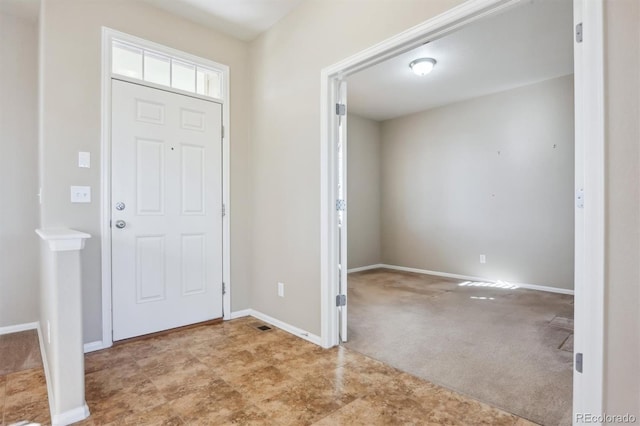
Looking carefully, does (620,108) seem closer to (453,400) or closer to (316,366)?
(453,400)

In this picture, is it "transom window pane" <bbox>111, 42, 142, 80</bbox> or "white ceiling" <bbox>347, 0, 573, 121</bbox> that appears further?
"white ceiling" <bbox>347, 0, 573, 121</bbox>

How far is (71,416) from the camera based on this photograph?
1637 mm

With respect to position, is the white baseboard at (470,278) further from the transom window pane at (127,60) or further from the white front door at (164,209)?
the transom window pane at (127,60)

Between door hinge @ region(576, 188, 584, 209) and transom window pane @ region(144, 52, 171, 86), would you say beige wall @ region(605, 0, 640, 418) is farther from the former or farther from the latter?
transom window pane @ region(144, 52, 171, 86)

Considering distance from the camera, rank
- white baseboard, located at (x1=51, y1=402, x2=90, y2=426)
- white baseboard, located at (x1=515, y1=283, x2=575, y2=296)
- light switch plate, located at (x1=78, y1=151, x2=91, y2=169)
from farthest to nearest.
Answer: white baseboard, located at (x1=515, y1=283, x2=575, y2=296), light switch plate, located at (x1=78, y1=151, x2=91, y2=169), white baseboard, located at (x1=51, y1=402, x2=90, y2=426)

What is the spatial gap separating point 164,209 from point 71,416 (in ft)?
5.32

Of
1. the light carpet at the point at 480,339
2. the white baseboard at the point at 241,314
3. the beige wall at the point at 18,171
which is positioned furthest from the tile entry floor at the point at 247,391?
the beige wall at the point at 18,171

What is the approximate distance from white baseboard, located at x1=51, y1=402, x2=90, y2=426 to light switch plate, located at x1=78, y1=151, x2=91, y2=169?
1.68 meters

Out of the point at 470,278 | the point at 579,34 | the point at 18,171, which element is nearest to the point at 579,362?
the point at 579,34

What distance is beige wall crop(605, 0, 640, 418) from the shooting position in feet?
4.16

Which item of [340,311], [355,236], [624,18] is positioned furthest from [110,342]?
[355,236]

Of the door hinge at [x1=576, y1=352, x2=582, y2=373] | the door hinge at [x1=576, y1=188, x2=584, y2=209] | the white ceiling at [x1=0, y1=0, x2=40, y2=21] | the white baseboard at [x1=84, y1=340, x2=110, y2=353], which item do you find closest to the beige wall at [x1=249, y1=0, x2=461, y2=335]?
the white baseboard at [x1=84, y1=340, x2=110, y2=353]

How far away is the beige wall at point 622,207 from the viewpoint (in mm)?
1269

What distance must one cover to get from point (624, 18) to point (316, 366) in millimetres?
2408
